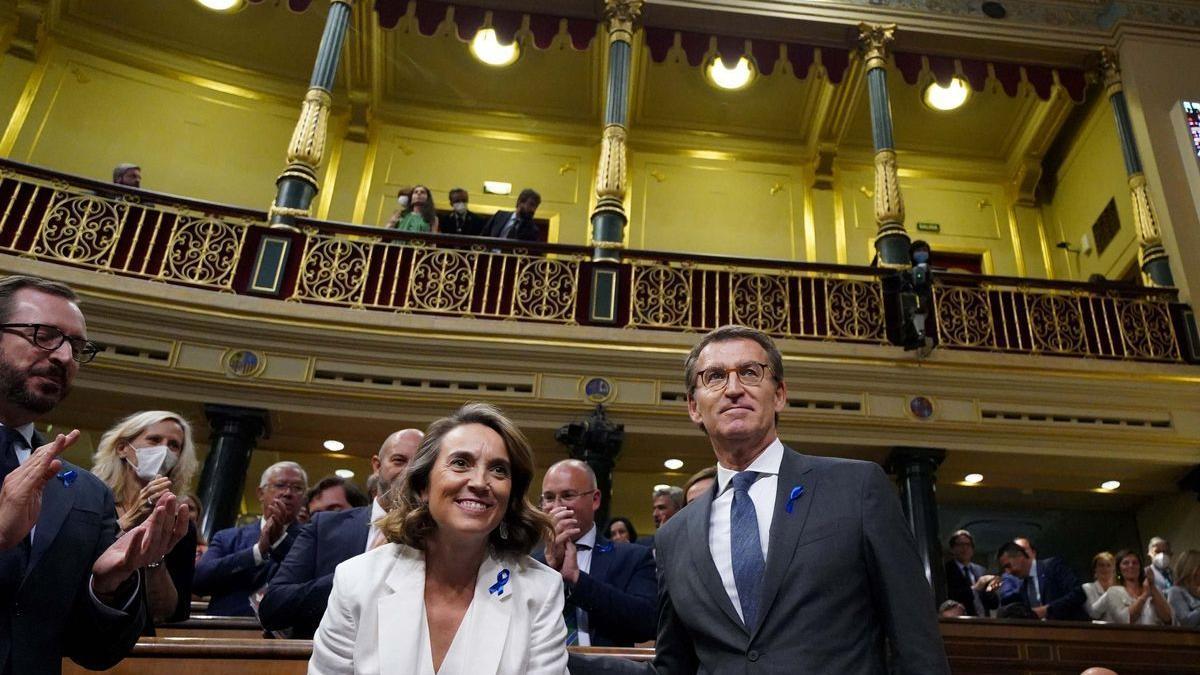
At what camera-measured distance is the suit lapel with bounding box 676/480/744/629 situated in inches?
62.2

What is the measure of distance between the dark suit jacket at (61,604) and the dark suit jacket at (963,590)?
202 inches

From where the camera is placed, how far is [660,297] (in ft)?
22.3

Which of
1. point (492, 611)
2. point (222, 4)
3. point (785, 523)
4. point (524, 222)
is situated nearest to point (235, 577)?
point (492, 611)

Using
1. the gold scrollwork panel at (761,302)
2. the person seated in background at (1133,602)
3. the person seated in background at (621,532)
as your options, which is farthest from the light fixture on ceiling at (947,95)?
the person seated in background at (621,532)

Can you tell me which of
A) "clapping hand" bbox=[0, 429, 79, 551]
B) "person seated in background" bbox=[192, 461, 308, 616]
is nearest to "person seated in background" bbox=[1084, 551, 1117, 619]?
"person seated in background" bbox=[192, 461, 308, 616]

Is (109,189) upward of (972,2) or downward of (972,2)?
downward

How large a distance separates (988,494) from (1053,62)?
14.4 ft

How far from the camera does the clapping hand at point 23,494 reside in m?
1.43

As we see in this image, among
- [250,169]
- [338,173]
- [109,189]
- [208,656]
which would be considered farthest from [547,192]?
[208,656]

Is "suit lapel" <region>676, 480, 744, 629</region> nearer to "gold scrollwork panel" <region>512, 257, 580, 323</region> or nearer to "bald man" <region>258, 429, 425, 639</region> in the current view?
"bald man" <region>258, 429, 425, 639</region>

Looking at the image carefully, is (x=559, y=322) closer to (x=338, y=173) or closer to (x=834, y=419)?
(x=834, y=419)

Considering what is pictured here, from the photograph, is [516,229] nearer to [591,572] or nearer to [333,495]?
[333,495]

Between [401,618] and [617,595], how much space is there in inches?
39.9

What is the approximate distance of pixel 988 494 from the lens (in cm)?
782
